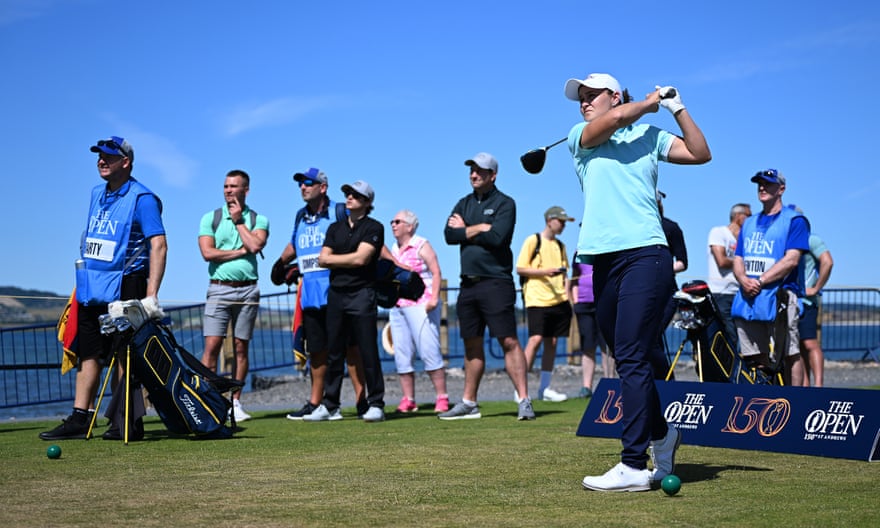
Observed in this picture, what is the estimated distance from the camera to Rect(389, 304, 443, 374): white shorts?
11.7 m

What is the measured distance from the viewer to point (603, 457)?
6.91 meters

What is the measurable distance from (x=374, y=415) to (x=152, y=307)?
107 inches

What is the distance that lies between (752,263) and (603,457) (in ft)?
10.0

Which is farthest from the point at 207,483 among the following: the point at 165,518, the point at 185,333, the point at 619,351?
the point at 185,333

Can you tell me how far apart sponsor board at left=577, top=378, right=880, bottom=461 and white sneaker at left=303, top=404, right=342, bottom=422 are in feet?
11.0

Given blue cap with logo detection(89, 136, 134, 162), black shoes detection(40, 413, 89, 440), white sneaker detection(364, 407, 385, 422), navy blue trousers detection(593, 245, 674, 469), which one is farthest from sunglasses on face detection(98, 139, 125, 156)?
navy blue trousers detection(593, 245, 674, 469)

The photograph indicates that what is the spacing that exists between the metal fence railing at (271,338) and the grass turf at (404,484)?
3351 millimetres

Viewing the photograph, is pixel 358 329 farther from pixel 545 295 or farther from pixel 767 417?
pixel 767 417

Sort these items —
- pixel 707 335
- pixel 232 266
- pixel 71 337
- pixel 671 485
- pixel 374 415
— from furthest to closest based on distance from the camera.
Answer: pixel 232 266 < pixel 374 415 < pixel 707 335 < pixel 71 337 < pixel 671 485

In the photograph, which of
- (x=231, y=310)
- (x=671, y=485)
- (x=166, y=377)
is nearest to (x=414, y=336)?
(x=231, y=310)

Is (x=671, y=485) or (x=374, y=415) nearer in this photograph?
(x=671, y=485)

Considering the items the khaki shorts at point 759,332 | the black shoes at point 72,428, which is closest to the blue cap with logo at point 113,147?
the black shoes at point 72,428

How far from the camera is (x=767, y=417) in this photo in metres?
7.14

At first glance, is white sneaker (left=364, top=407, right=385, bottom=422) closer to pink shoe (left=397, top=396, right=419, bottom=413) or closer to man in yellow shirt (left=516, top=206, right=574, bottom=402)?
pink shoe (left=397, top=396, right=419, bottom=413)
